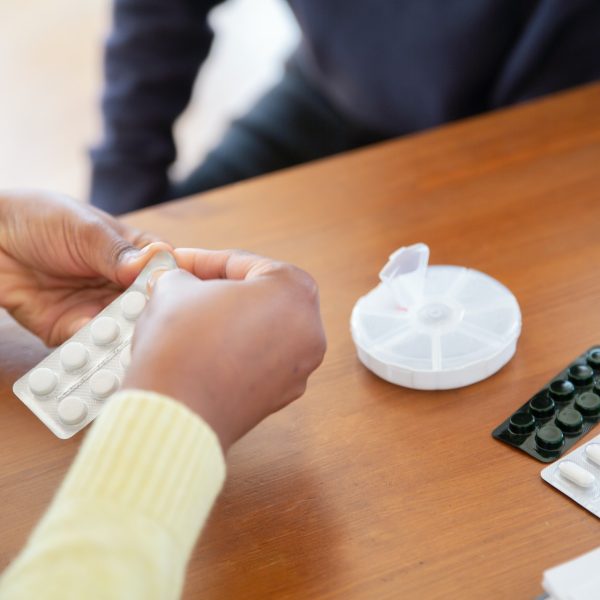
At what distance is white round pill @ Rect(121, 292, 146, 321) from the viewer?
581mm

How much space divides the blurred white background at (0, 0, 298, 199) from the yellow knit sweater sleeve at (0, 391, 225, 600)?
5.11ft

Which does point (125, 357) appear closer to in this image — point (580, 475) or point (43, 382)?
point (43, 382)

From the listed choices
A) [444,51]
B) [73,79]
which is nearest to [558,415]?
[444,51]

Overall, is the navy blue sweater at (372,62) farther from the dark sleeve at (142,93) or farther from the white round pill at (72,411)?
the white round pill at (72,411)

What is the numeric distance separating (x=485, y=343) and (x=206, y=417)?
0.71 feet

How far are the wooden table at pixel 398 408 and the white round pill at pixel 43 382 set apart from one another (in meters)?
0.03

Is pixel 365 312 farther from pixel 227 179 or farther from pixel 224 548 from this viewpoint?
pixel 227 179

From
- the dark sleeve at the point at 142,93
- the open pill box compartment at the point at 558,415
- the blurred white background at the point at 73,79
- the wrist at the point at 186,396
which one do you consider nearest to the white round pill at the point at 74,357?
the wrist at the point at 186,396

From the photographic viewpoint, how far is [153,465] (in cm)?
43

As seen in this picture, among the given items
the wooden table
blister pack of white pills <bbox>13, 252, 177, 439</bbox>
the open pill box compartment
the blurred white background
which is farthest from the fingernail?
the blurred white background

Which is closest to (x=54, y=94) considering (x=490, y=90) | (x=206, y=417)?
(x=490, y=90)

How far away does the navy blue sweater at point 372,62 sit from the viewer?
0.96 m

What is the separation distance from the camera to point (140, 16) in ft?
3.58

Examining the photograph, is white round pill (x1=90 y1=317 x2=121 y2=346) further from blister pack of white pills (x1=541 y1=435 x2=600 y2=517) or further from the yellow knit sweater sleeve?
blister pack of white pills (x1=541 y1=435 x2=600 y2=517)
